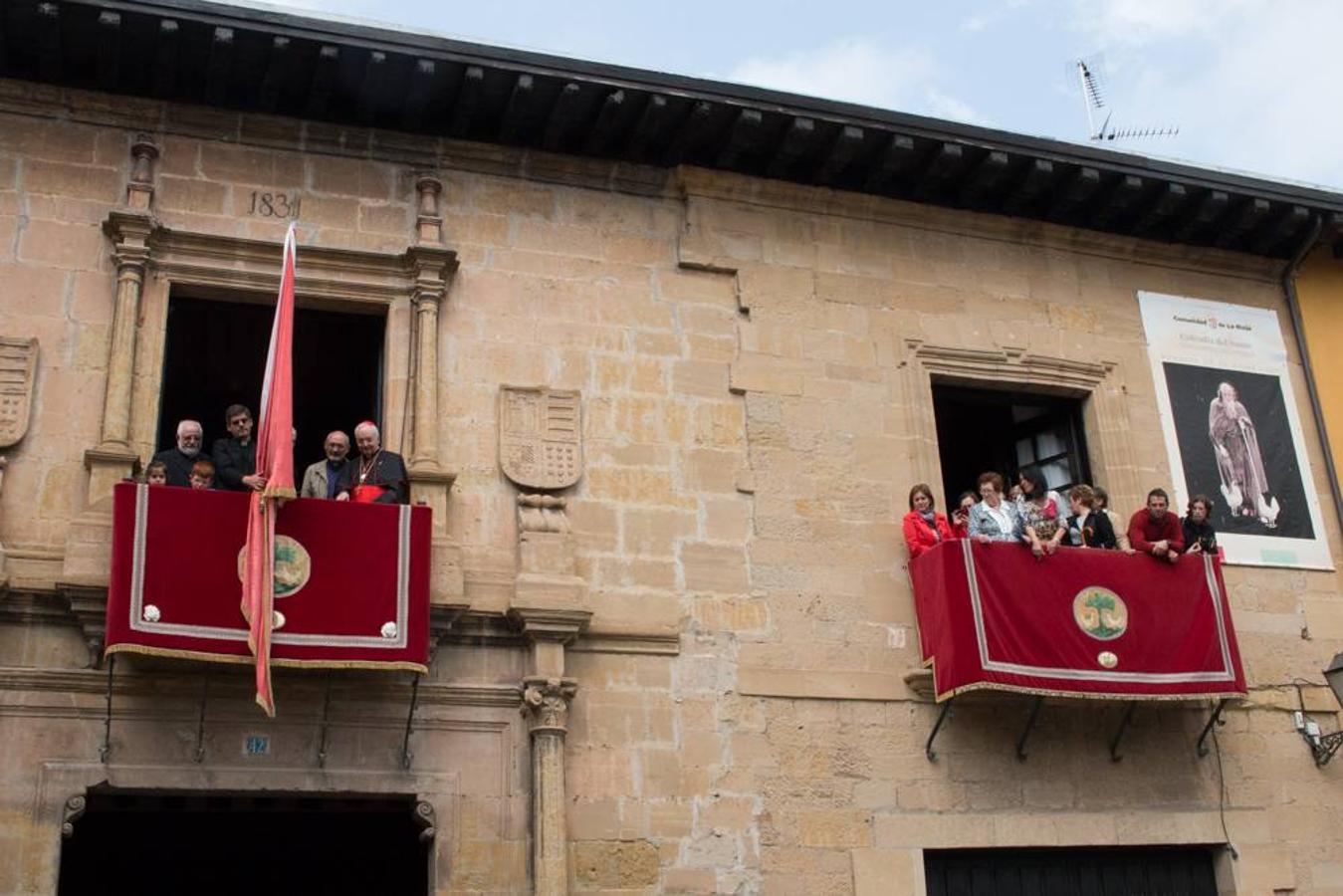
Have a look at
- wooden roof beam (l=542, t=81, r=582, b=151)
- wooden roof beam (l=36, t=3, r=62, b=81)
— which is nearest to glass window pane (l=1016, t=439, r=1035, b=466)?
wooden roof beam (l=542, t=81, r=582, b=151)

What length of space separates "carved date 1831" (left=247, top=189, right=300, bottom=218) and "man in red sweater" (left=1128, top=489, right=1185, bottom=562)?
6.42 meters

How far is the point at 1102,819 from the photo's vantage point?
442 inches

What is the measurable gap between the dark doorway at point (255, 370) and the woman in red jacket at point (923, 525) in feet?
14.1

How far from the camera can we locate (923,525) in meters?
11.5

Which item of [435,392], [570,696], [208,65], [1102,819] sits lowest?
[1102,819]

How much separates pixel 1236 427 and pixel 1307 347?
3.83ft

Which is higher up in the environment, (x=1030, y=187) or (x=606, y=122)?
(x=606, y=122)

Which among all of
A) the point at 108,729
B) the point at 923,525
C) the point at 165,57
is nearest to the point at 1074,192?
the point at 923,525

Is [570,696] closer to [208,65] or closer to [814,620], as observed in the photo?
[814,620]

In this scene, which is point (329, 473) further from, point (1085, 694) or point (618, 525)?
point (1085, 694)

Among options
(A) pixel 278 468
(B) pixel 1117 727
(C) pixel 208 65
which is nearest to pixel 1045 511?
Result: (B) pixel 1117 727

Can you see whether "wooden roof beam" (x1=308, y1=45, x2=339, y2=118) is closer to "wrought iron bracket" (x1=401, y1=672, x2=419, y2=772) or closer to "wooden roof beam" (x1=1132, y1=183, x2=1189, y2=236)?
"wrought iron bracket" (x1=401, y1=672, x2=419, y2=772)

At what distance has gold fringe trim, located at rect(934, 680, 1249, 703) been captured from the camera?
1073 centimetres

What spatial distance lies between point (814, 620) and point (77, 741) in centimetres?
481
